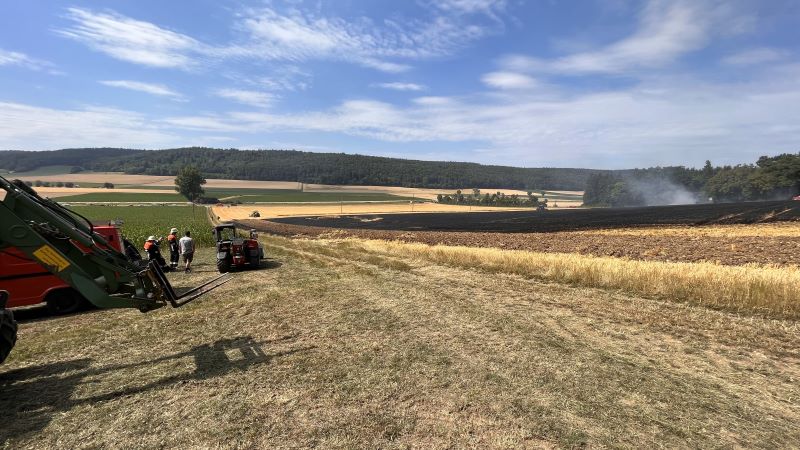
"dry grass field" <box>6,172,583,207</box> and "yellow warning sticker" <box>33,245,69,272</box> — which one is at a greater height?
"yellow warning sticker" <box>33,245,69,272</box>

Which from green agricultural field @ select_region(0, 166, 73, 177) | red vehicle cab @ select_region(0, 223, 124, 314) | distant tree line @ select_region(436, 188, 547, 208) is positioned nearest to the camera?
red vehicle cab @ select_region(0, 223, 124, 314)

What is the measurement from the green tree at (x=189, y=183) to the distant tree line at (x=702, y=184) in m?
132

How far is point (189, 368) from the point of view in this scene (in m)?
7.64

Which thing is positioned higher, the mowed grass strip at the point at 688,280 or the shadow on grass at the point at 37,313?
the mowed grass strip at the point at 688,280

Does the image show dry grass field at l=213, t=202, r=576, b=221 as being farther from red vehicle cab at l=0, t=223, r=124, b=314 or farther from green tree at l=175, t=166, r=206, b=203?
red vehicle cab at l=0, t=223, r=124, b=314

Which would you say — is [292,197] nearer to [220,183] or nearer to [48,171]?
[220,183]

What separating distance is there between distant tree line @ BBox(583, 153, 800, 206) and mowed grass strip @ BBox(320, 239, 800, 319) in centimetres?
13517

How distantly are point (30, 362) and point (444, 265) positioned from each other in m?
14.7

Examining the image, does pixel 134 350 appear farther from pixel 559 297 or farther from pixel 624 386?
pixel 559 297

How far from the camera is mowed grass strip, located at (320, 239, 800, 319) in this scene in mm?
10492

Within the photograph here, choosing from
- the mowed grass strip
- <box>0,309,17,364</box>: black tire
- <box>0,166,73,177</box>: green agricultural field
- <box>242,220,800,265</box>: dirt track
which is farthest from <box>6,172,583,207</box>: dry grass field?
<box>0,309,17,364</box>: black tire

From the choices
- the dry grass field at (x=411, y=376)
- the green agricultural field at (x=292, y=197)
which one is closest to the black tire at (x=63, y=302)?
the dry grass field at (x=411, y=376)

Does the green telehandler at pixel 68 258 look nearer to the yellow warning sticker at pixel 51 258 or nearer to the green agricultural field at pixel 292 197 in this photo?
the yellow warning sticker at pixel 51 258

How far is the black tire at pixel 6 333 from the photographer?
6.72 m
